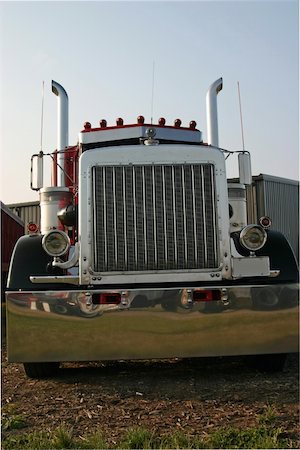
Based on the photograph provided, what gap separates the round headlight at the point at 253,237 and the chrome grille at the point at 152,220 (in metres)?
0.29

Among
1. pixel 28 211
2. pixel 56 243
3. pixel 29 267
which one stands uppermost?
pixel 28 211

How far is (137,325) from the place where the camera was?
4.29m

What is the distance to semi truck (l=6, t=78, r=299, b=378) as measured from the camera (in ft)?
14.1

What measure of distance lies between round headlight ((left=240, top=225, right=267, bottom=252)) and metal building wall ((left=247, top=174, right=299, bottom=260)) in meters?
10.2

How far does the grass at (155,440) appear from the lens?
3146 millimetres

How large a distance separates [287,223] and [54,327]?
12.9 metres

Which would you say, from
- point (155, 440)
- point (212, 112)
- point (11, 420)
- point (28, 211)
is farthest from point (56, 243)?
point (28, 211)

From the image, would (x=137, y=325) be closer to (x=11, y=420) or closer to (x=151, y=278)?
(x=151, y=278)

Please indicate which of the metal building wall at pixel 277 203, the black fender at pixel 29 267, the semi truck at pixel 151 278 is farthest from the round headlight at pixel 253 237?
the metal building wall at pixel 277 203

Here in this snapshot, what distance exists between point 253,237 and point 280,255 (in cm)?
42

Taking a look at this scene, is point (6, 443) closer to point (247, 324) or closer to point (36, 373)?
point (36, 373)

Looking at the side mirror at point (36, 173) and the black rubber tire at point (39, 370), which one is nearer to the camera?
the black rubber tire at point (39, 370)

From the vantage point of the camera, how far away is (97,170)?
4.55 meters

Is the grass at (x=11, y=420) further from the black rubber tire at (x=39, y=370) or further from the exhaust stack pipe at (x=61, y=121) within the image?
the exhaust stack pipe at (x=61, y=121)
